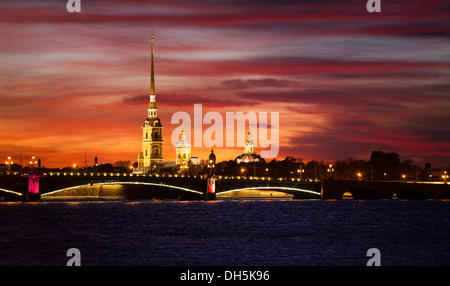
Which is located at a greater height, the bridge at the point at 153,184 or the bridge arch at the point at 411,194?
the bridge at the point at 153,184

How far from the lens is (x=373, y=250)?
5819cm

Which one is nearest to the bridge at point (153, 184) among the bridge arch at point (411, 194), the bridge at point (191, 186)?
the bridge at point (191, 186)

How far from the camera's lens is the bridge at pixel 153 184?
129 m

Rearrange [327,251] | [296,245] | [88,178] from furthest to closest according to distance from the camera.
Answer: [88,178] → [296,245] → [327,251]

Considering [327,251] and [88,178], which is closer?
[327,251]

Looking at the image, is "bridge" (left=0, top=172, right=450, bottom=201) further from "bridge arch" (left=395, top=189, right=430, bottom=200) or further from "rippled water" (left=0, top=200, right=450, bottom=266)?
"rippled water" (left=0, top=200, right=450, bottom=266)

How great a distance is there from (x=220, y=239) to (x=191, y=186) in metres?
80.1

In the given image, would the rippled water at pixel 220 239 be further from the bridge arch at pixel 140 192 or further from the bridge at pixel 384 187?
the bridge arch at pixel 140 192

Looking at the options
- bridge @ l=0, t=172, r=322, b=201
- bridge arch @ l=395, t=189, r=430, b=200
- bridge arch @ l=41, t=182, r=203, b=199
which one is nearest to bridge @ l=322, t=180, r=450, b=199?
bridge @ l=0, t=172, r=322, b=201

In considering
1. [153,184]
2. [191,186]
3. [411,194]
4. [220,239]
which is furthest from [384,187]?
[220,239]
